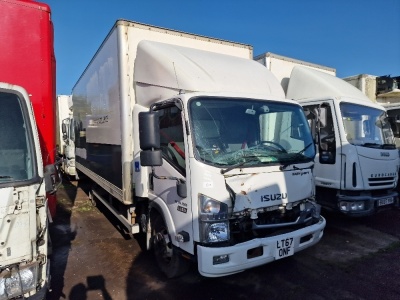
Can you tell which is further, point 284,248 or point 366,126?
point 366,126

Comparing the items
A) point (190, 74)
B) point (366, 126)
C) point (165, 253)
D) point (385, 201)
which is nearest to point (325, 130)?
point (366, 126)

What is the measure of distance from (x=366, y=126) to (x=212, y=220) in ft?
13.6

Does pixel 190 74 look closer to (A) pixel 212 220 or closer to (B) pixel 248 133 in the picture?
(B) pixel 248 133

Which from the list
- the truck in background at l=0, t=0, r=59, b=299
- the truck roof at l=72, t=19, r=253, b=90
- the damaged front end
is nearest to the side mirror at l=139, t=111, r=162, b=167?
the damaged front end

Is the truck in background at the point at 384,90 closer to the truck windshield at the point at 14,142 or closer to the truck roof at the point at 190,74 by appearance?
the truck roof at the point at 190,74

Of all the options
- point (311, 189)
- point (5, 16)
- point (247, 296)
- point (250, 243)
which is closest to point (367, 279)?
point (311, 189)

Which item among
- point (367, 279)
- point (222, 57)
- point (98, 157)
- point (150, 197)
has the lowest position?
point (367, 279)

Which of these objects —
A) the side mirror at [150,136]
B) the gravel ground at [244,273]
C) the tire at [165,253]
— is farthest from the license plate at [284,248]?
the side mirror at [150,136]

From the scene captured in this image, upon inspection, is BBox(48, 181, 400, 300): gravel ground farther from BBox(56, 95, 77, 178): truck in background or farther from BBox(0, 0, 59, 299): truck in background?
BBox(56, 95, 77, 178): truck in background

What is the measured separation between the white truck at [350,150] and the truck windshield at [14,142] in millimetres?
4386

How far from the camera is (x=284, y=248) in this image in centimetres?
322

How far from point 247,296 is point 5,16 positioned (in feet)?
13.5

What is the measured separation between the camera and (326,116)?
17.6 feet

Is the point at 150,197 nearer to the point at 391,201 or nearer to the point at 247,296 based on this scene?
the point at 247,296
